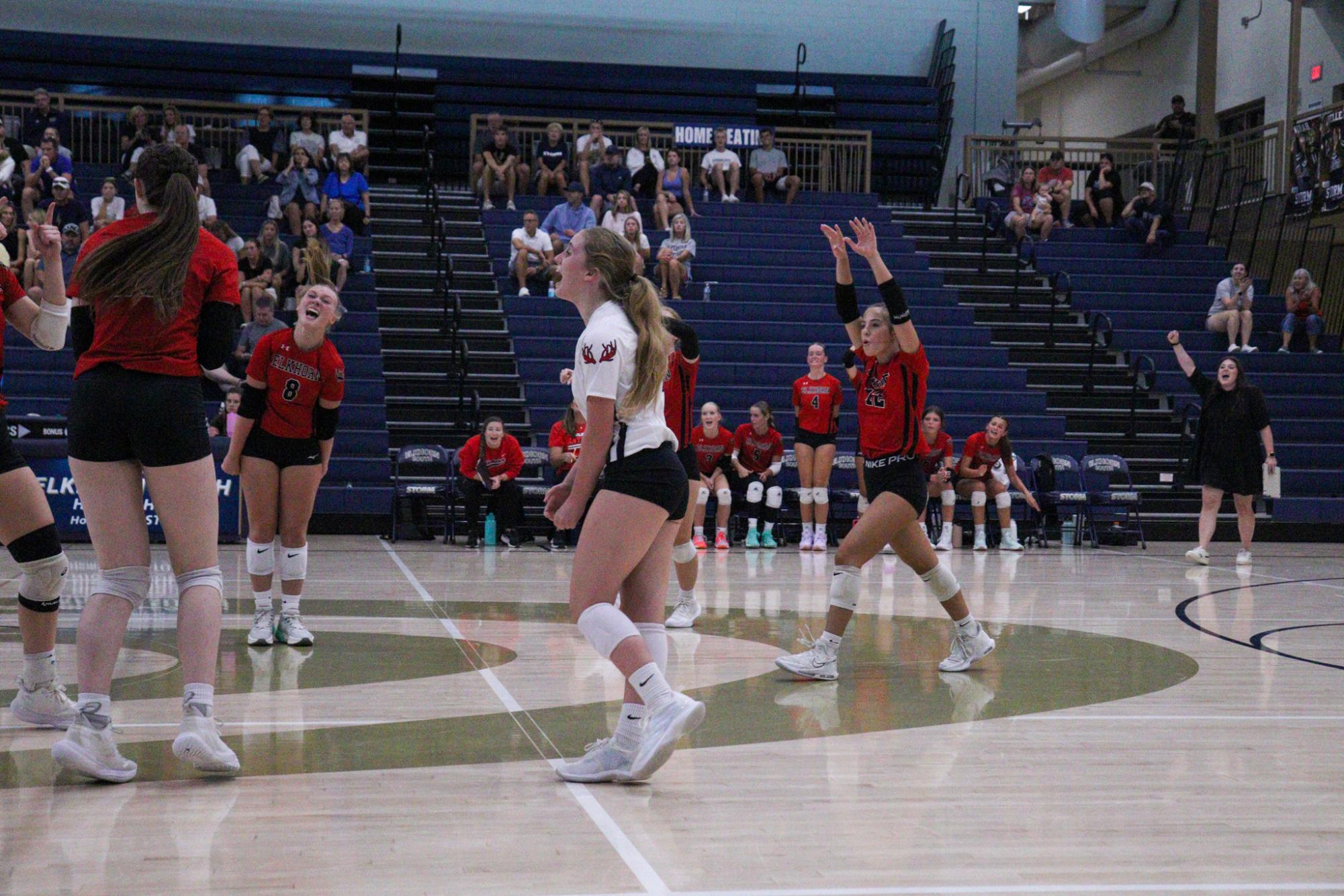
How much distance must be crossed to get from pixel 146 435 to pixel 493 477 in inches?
379

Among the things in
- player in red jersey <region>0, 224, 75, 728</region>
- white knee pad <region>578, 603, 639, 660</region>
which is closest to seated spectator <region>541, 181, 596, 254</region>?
player in red jersey <region>0, 224, 75, 728</region>

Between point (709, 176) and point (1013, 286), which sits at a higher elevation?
point (709, 176)

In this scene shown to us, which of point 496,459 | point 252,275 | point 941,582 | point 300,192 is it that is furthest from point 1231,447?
point 300,192

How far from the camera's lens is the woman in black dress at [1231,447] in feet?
41.7

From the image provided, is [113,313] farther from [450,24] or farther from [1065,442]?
[450,24]

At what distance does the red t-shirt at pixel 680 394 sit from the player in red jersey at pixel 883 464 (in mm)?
815

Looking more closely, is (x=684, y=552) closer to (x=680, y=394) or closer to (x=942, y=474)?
(x=680, y=394)

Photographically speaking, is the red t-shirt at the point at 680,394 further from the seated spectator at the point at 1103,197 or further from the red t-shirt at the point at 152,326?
the seated spectator at the point at 1103,197

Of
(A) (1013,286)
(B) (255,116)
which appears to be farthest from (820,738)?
(B) (255,116)

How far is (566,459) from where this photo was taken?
44.5ft

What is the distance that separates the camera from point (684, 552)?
7.62 m

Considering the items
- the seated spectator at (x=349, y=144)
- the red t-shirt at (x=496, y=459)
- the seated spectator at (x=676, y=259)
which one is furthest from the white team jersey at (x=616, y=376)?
the seated spectator at (x=349, y=144)

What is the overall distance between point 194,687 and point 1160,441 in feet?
49.8

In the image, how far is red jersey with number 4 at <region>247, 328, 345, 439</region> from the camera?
650 centimetres
